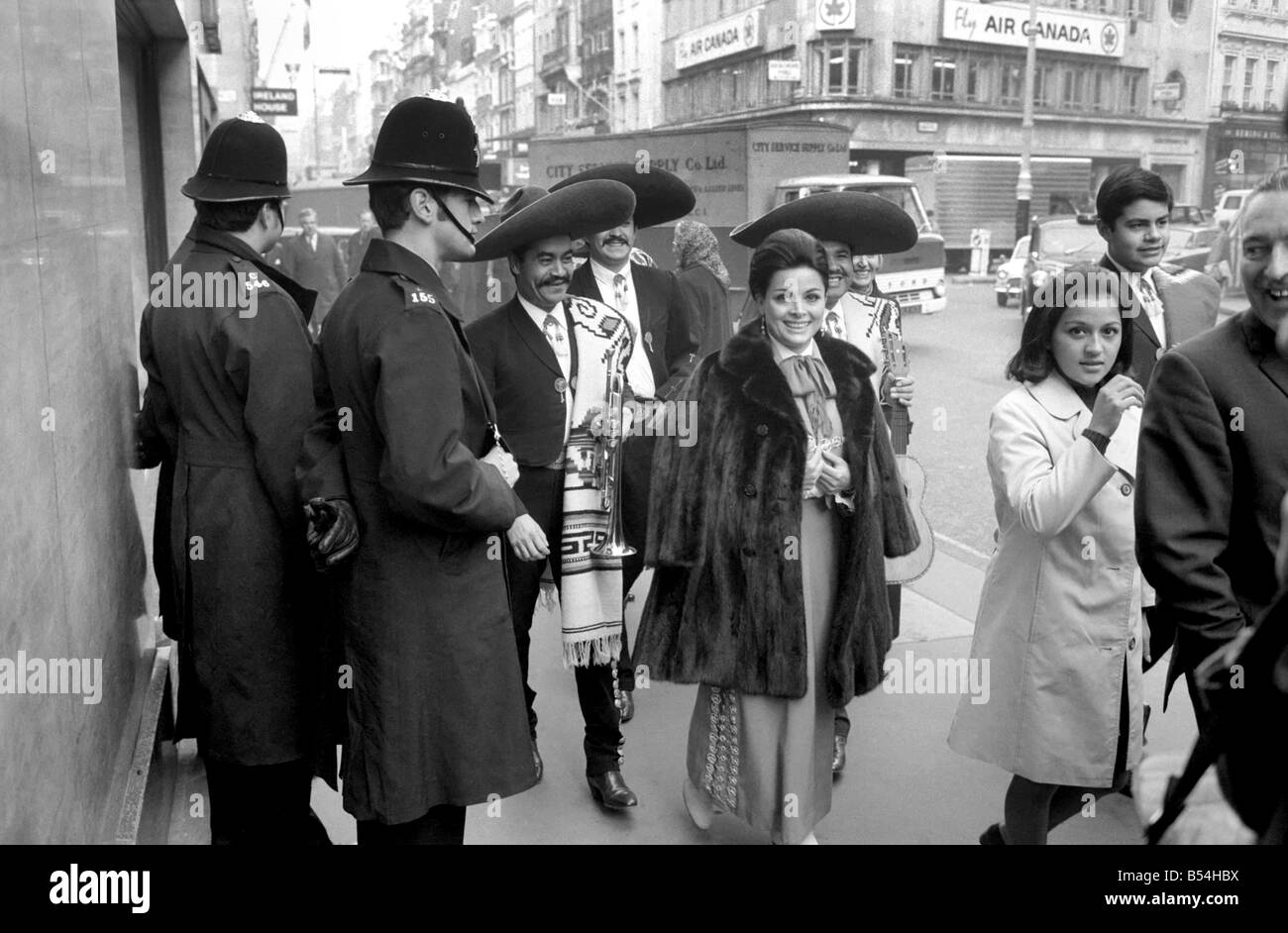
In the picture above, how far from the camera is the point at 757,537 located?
3.58m

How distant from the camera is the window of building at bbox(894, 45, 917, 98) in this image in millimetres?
37094

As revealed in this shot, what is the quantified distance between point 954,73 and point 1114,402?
3793cm

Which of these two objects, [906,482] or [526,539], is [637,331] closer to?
[906,482]

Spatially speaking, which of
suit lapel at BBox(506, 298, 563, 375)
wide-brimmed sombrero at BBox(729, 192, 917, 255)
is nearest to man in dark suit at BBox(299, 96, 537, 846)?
suit lapel at BBox(506, 298, 563, 375)

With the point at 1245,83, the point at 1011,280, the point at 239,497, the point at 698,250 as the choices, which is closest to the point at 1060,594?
the point at 239,497

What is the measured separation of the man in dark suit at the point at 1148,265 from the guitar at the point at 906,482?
87cm

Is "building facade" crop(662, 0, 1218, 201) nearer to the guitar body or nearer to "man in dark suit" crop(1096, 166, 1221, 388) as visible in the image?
"man in dark suit" crop(1096, 166, 1221, 388)

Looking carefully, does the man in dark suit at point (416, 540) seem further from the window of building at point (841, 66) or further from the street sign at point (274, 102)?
the window of building at point (841, 66)

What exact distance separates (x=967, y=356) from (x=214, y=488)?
14353 mm

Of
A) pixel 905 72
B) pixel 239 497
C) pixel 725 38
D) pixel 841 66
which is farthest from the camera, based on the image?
pixel 725 38

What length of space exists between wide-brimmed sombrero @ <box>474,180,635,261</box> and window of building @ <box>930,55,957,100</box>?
36.4 metres

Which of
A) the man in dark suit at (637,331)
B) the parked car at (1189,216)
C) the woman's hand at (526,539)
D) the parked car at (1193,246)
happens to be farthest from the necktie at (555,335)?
the parked car at (1189,216)

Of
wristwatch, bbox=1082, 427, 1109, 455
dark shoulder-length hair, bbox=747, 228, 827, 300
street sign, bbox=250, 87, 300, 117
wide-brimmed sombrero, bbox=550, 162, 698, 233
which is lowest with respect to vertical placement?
wristwatch, bbox=1082, 427, 1109, 455
